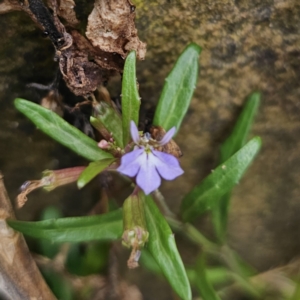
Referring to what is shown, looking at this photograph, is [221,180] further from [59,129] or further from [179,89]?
[59,129]

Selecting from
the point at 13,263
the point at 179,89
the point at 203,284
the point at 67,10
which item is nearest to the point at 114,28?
the point at 67,10

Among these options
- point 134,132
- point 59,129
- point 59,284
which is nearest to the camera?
point 134,132

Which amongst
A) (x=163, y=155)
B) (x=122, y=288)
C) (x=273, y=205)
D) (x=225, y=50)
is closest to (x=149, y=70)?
(x=225, y=50)

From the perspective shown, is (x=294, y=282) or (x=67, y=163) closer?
(x=67, y=163)

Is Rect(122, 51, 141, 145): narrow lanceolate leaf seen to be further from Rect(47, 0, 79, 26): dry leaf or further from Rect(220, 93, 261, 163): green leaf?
Rect(220, 93, 261, 163): green leaf

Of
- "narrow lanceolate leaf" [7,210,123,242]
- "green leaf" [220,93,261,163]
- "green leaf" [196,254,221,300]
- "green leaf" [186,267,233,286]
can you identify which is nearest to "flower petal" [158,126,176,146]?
"narrow lanceolate leaf" [7,210,123,242]

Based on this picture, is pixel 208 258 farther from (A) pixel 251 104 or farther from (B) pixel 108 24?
(B) pixel 108 24

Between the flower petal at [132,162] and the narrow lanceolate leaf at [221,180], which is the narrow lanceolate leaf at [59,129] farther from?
the narrow lanceolate leaf at [221,180]
